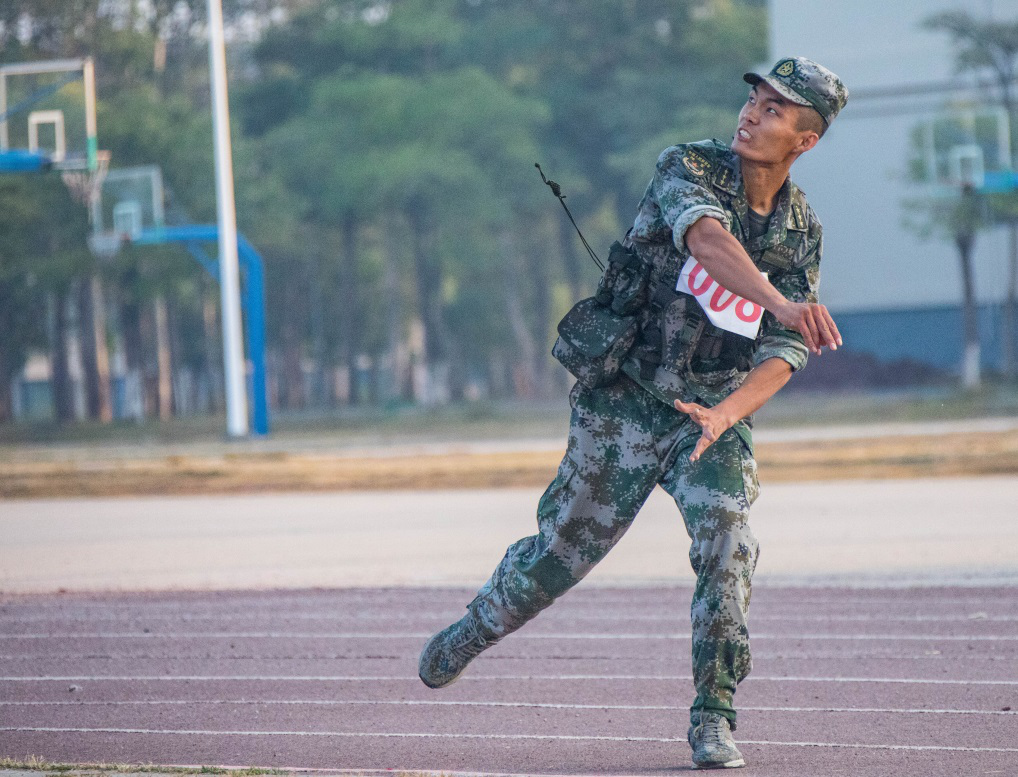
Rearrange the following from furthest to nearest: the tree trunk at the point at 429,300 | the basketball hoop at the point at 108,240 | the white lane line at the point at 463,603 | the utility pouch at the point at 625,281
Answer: the tree trunk at the point at 429,300 < the basketball hoop at the point at 108,240 < the white lane line at the point at 463,603 < the utility pouch at the point at 625,281

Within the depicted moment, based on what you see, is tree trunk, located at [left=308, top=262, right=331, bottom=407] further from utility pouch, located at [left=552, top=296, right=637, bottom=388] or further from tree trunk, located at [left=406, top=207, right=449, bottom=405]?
utility pouch, located at [left=552, top=296, right=637, bottom=388]

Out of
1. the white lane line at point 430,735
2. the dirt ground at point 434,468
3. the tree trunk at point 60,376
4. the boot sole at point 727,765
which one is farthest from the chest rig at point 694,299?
the tree trunk at point 60,376

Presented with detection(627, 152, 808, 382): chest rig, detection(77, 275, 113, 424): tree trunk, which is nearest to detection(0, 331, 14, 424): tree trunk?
detection(77, 275, 113, 424): tree trunk

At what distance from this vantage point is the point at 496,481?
19906mm

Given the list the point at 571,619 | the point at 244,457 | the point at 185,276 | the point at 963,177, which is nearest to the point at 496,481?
the point at 244,457

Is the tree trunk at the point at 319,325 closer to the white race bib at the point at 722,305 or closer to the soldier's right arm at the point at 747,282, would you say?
the white race bib at the point at 722,305

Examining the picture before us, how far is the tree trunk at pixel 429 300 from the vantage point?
5650 centimetres

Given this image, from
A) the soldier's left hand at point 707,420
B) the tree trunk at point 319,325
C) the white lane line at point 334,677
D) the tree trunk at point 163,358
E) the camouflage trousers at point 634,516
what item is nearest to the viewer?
the soldier's left hand at point 707,420

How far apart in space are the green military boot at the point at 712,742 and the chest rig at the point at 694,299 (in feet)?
3.57

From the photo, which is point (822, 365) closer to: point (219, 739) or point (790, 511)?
point (790, 511)

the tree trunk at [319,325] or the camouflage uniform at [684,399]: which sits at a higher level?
the camouflage uniform at [684,399]

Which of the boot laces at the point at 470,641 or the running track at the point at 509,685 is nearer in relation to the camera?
the boot laces at the point at 470,641

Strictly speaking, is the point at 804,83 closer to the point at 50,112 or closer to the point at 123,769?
the point at 123,769

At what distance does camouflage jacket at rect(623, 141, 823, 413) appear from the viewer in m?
5.00
